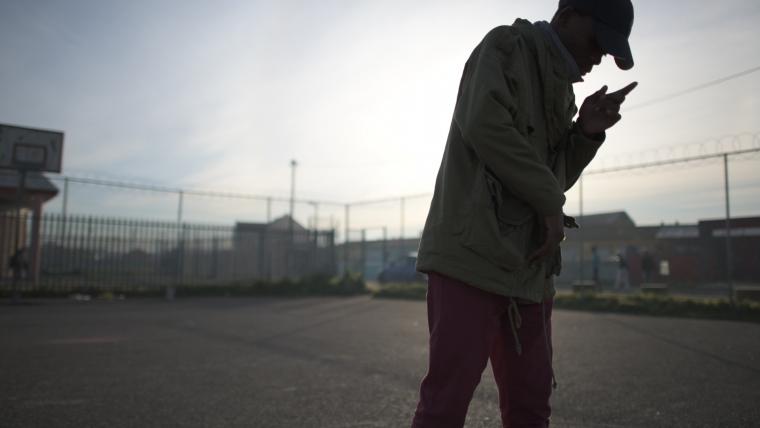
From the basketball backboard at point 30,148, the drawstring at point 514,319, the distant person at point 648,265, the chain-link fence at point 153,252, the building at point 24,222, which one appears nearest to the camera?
the drawstring at point 514,319

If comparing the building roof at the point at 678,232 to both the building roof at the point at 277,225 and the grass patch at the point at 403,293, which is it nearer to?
the grass patch at the point at 403,293

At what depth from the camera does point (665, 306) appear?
10.9 m

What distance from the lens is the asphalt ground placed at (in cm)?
356

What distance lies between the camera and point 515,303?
1751 millimetres

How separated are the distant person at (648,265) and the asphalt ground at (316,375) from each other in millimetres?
8897

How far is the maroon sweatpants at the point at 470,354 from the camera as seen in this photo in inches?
63.2

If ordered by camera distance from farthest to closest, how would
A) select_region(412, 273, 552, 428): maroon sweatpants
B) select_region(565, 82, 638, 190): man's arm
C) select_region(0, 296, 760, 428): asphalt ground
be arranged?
1. select_region(0, 296, 760, 428): asphalt ground
2. select_region(565, 82, 638, 190): man's arm
3. select_region(412, 273, 552, 428): maroon sweatpants

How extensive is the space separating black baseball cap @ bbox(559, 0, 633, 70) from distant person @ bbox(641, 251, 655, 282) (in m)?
17.4

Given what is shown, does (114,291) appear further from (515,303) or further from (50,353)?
(515,303)

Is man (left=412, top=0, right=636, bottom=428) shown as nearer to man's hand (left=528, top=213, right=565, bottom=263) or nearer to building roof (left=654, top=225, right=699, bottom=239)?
man's hand (left=528, top=213, right=565, bottom=263)

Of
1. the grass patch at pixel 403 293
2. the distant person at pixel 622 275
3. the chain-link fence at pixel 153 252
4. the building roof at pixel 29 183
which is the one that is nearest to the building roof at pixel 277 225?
the chain-link fence at pixel 153 252

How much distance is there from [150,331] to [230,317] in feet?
7.94

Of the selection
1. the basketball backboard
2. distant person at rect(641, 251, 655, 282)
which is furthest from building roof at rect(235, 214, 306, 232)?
distant person at rect(641, 251, 655, 282)

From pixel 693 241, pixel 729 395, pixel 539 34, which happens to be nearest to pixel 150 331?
pixel 729 395
